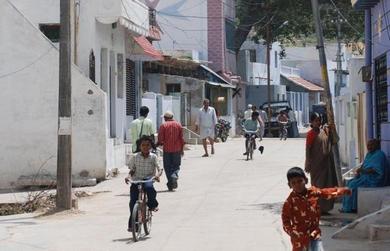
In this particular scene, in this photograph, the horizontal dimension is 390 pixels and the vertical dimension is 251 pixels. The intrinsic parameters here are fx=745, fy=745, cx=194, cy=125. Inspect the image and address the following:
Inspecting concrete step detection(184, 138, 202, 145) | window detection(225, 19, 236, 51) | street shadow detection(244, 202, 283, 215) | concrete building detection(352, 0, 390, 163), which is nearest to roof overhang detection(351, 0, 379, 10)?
concrete building detection(352, 0, 390, 163)

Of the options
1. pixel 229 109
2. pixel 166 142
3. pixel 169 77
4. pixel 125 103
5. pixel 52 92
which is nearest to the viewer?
pixel 166 142

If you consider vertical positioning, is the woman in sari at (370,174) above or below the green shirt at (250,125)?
below

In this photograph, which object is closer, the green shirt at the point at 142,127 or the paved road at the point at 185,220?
the paved road at the point at 185,220

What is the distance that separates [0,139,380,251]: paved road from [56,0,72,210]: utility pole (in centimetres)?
43

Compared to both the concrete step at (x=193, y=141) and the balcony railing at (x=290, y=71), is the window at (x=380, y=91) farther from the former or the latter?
the balcony railing at (x=290, y=71)

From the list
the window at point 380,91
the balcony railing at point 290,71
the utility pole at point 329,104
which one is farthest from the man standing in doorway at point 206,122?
the balcony railing at point 290,71

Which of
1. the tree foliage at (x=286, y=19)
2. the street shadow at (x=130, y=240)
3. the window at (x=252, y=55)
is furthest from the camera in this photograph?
the window at (x=252, y=55)

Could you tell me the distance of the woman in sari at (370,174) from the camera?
11.8 m

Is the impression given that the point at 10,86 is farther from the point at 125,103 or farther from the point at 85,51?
the point at 125,103

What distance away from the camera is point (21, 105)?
57.7 feet

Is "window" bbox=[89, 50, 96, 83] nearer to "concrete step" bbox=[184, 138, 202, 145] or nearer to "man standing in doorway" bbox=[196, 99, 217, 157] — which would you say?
"man standing in doorway" bbox=[196, 99, 217, 157]

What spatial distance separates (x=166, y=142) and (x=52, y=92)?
353cm

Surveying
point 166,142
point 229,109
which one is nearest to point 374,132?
point 166,142

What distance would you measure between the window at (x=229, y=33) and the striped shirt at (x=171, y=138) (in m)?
26.3
